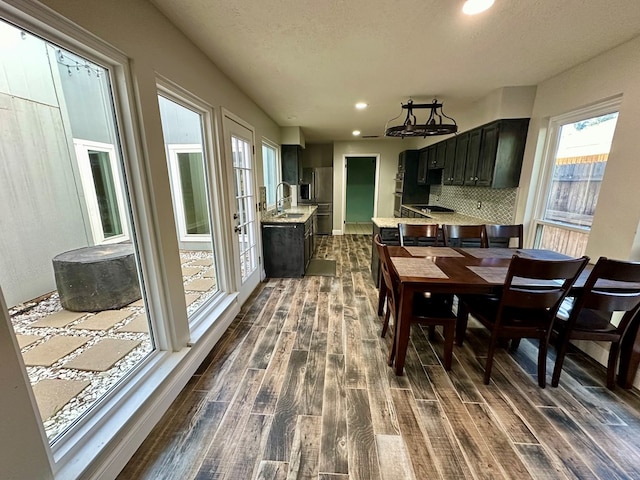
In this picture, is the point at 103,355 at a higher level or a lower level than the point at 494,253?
lower

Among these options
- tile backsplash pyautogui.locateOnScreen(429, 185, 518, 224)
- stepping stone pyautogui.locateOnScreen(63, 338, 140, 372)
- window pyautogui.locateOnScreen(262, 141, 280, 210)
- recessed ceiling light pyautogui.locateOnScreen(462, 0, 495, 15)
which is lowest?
stepping stone pyautogui.locateOnScreen(63, 338, 140, 372)

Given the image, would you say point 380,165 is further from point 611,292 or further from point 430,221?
point 611,292

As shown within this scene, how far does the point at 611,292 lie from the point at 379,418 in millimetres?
1691

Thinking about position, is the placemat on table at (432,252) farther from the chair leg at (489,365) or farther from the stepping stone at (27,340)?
the stepping stone at (27,340)

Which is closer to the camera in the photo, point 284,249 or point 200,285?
point 200,285

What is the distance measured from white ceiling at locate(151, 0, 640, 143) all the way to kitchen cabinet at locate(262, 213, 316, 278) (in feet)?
5.79

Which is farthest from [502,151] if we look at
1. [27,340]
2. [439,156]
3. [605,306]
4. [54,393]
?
[27,340]

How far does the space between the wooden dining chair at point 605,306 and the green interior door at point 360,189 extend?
675 centimetres

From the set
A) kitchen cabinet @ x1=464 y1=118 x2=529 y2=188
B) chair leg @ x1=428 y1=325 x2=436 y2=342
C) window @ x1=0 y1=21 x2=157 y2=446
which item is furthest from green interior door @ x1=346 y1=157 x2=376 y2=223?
window @ x1=0 y1=21 x2=157 y2=446

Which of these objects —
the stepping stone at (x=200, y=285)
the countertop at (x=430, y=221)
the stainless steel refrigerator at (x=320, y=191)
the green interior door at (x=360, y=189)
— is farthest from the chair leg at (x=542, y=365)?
the green interior door at (x=360, y=189)

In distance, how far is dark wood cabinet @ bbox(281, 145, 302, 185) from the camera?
5.20 meters

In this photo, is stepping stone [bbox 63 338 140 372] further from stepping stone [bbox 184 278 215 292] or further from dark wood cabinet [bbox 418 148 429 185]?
dark wood cabinet [bbox 418 148 429 185]

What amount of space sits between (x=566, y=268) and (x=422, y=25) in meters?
1.81

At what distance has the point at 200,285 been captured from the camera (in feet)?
10.7
